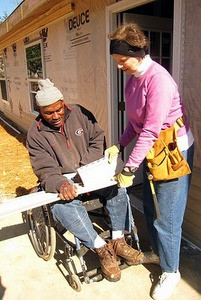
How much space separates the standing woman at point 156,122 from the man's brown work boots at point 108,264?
1.04 feet

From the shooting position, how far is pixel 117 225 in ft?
7.48

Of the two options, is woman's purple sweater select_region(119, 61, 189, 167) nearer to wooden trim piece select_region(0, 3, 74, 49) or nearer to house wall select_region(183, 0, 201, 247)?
house wall select_region(183, 0, 201, 247)

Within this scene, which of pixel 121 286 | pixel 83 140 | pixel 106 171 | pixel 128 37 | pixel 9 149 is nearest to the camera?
pixel 128 37

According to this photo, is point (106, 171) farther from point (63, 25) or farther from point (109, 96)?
point (63, 25)

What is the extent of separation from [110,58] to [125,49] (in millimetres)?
1844

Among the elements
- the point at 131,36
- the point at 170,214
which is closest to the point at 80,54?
the point at 131,36

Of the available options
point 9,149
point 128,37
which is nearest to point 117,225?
point 128,37

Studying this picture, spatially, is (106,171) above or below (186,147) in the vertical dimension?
below

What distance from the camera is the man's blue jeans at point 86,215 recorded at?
6.91ft

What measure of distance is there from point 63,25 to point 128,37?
10.9 feet

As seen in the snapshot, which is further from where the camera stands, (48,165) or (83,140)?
(83,140)

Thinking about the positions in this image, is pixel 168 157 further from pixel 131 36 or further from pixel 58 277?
pixel 58 277

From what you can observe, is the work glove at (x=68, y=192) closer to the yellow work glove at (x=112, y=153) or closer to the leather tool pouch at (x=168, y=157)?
the yellow work glove at (x=112, y=153)

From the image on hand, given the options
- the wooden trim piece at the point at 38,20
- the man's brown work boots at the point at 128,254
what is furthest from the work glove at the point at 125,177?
the wooden trim piece at the point at 38,20
